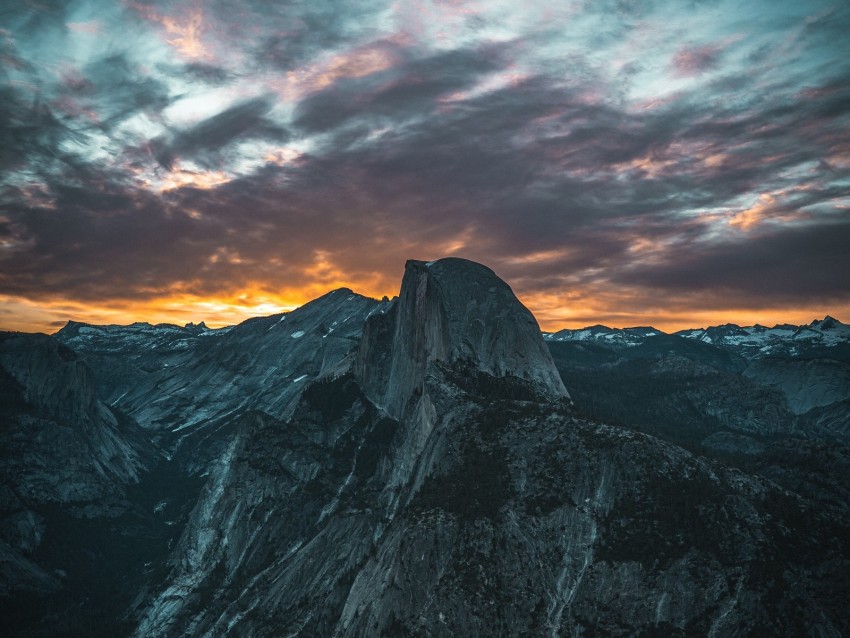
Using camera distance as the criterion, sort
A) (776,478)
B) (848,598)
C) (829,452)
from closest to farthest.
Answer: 1. (848,598)
2. (776,478)
3. (829,452)

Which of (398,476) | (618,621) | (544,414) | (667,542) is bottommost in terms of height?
(618,621)

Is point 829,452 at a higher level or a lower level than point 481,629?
higher

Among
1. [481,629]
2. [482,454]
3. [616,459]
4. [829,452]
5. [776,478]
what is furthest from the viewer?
[829,452]

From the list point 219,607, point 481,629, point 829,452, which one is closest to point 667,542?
point 481,629

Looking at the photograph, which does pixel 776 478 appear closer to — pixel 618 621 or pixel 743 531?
pixel 743 531

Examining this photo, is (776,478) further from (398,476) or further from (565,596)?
(398,476)

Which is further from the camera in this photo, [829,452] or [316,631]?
[829,452]

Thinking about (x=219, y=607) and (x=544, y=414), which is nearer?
(x=544, y=414)

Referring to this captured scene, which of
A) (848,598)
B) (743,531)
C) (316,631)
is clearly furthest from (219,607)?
(848,598)

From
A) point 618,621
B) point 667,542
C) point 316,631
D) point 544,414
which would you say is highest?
point 544,414
